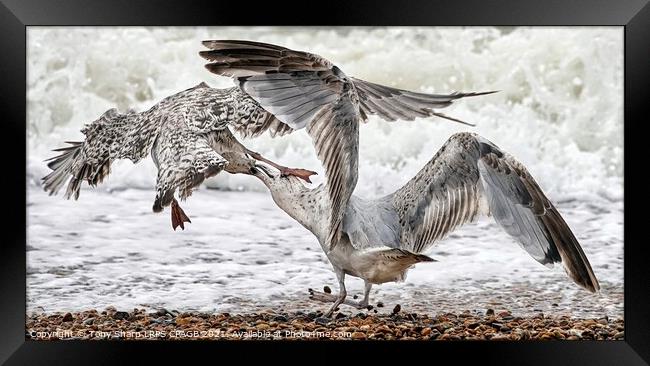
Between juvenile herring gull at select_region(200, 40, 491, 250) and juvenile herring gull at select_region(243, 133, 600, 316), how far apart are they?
0.08 m

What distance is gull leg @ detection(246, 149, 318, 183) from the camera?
9.30 feet

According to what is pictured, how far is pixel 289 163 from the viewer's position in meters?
2.85

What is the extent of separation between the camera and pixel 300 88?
8.72ft

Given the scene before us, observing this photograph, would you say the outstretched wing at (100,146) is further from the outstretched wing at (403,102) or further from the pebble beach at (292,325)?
the outstretched wing at (403,102)

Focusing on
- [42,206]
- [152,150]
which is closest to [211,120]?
[152,150]

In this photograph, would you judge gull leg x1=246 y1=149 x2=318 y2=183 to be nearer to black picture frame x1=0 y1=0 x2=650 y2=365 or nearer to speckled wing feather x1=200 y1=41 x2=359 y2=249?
speckled wing feather x1=200 y1=41 x2=359 y2=249

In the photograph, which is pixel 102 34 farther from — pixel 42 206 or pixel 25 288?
pixel 25 288

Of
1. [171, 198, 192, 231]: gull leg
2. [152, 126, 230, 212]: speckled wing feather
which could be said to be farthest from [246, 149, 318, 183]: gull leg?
[171, 198, 192, 231]: gull leg

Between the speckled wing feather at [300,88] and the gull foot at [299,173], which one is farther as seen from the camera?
the gull foot at [299,173]

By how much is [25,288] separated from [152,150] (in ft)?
2.20

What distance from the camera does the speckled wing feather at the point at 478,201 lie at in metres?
2.76

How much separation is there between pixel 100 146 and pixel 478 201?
134 centimetres
